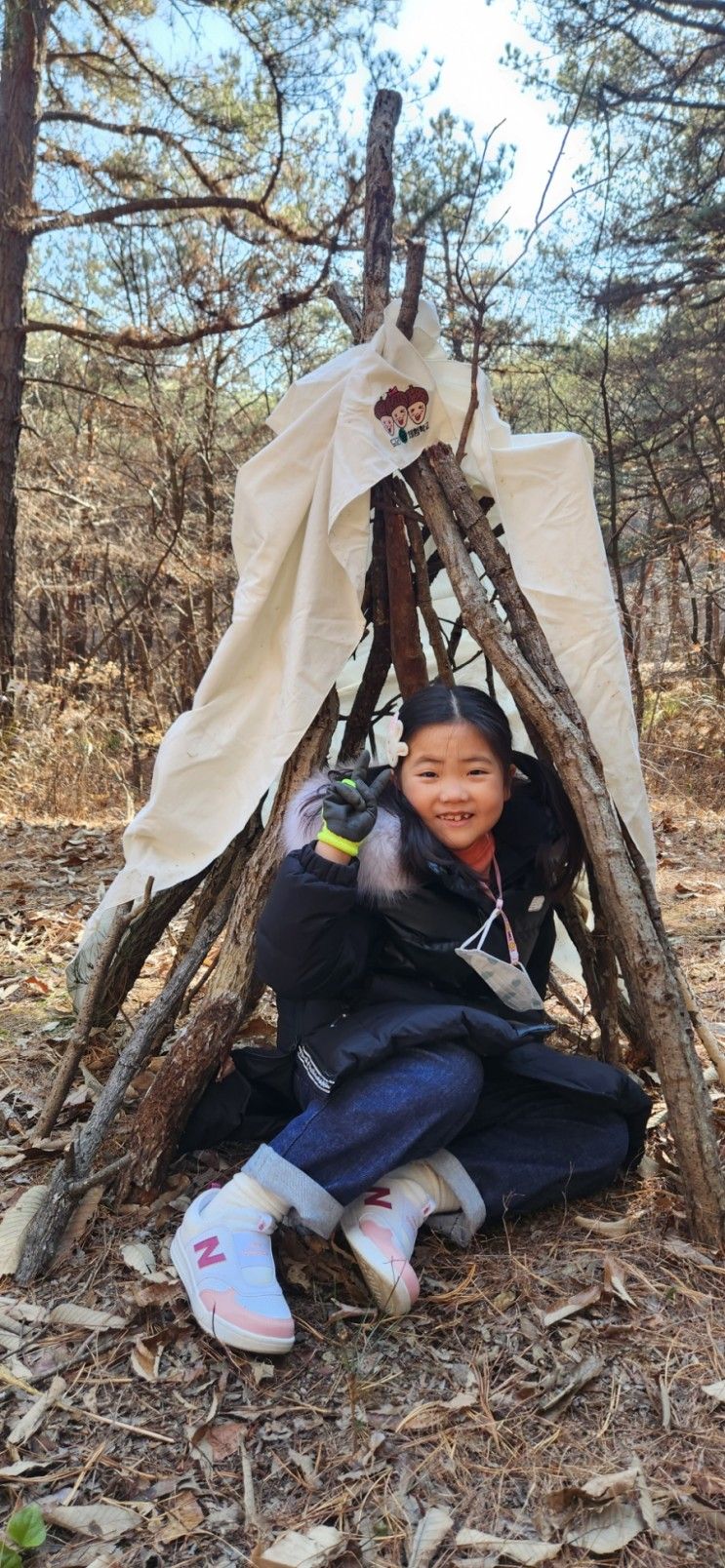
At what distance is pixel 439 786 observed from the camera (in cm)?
209

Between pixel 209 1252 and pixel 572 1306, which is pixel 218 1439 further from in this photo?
pixel 572 1306

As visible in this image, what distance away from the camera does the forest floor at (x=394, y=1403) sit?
1357 millimetres

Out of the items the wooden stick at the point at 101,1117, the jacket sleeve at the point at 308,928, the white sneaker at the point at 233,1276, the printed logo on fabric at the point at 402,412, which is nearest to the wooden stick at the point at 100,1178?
the wooden stick at the point at 101,1117

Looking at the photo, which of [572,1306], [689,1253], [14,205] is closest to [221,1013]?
Result: [572,1306]

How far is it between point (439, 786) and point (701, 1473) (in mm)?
1207

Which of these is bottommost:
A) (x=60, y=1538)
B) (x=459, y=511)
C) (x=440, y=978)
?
(x=60, y=1538)

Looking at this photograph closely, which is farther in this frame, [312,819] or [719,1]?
[719,1]

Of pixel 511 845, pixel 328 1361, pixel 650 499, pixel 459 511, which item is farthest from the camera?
pixel 650 499

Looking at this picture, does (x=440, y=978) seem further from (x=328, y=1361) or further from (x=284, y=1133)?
(x=328, y=1361)

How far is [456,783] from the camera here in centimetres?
209

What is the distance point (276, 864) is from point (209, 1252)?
0.88 metres

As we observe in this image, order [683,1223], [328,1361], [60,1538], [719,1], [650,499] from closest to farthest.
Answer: [60,1538] < [328,1361] < [683,1223] < [719,1] < [650,499]

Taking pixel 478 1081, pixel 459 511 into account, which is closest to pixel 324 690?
pixel 459 511

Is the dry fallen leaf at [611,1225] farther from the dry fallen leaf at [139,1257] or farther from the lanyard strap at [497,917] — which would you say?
the dry fallen leaf at [139,1257]
